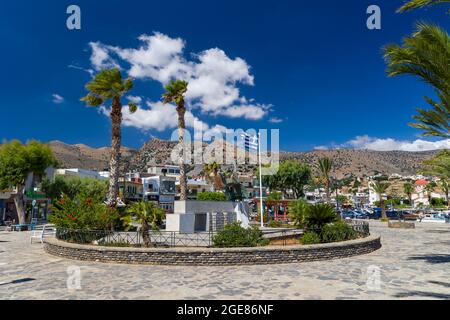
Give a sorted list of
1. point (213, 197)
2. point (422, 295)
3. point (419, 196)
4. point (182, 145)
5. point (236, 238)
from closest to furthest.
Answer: point (422, 295), point (236, 238), point (213, 197), point (182, 145), point (419, 196)

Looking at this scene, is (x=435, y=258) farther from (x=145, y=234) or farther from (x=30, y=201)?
(x=30, y=201)

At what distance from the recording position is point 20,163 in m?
37.4

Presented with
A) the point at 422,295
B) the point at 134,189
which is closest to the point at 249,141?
the point at 422,295

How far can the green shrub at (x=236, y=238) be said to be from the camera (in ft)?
50.3

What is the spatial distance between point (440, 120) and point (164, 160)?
160m

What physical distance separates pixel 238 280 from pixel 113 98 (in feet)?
76.6

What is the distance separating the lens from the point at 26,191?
164 feet

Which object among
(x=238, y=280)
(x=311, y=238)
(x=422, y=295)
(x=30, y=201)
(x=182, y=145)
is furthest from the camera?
(x=30, y=201)

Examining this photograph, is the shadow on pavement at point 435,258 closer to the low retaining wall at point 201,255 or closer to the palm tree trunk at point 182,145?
the low retaining wall at point 201,255

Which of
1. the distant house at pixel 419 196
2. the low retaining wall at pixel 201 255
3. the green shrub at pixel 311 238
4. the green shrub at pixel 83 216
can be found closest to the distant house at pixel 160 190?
the green shrub at pixel 83 216

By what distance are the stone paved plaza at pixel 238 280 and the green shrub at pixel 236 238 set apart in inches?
81.0

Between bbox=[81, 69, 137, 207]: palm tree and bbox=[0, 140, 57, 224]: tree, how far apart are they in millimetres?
14149

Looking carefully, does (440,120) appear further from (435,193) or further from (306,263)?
(435,193)
